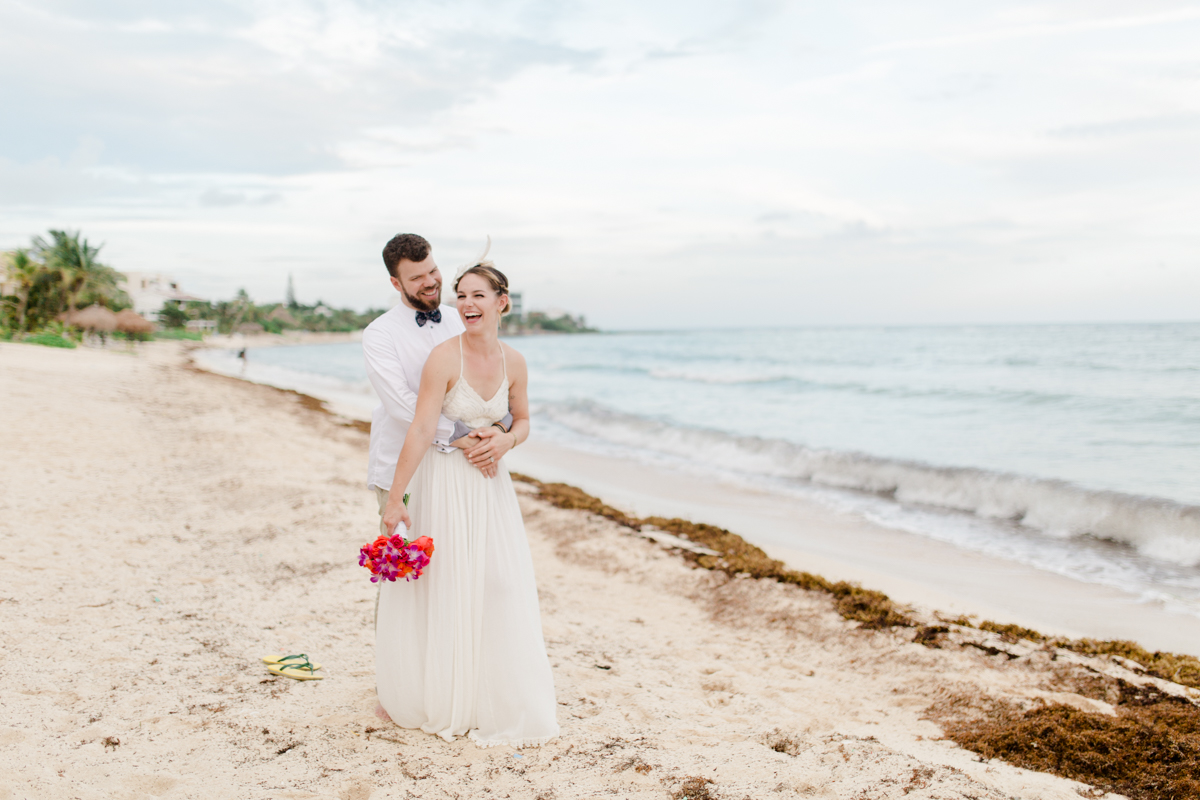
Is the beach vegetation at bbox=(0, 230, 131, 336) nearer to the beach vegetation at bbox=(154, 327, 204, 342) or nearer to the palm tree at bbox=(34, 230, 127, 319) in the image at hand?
the palm tree at bbox=(34, 230, 127, 319)

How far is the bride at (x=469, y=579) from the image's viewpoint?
2.90 meters

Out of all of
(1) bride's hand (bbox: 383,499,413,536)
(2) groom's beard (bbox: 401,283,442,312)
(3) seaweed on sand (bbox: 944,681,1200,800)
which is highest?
(2) groom's beard (bbox: 401,283,442,312)

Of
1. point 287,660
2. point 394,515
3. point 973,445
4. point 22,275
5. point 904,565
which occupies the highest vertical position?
point 22,275

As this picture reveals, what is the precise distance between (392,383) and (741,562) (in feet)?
14.8

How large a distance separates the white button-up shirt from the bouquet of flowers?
32 centimetres

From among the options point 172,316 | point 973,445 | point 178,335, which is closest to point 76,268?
point 178,335

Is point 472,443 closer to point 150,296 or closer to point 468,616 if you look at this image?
point 468,616

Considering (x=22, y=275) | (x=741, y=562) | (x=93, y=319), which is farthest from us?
(x=93, y=319)

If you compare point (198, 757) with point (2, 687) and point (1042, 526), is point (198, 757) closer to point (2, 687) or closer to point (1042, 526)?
point (2, 687)

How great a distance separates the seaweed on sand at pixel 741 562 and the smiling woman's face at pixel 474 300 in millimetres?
3902

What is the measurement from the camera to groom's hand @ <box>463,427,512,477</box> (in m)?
2.94

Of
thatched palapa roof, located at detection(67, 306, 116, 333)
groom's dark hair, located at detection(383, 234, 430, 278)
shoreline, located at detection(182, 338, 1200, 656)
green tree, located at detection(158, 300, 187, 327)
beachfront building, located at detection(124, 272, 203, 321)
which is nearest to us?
groom's dark hair, located at detection(383, 234, 430, 278)

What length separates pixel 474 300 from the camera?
9.33 feet

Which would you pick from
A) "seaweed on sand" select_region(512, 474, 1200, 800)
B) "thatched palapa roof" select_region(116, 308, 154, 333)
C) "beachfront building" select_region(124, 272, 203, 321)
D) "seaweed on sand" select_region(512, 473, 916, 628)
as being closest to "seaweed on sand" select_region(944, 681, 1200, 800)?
"seaweed on sand" select_region(512, 474, 1200, 800)
